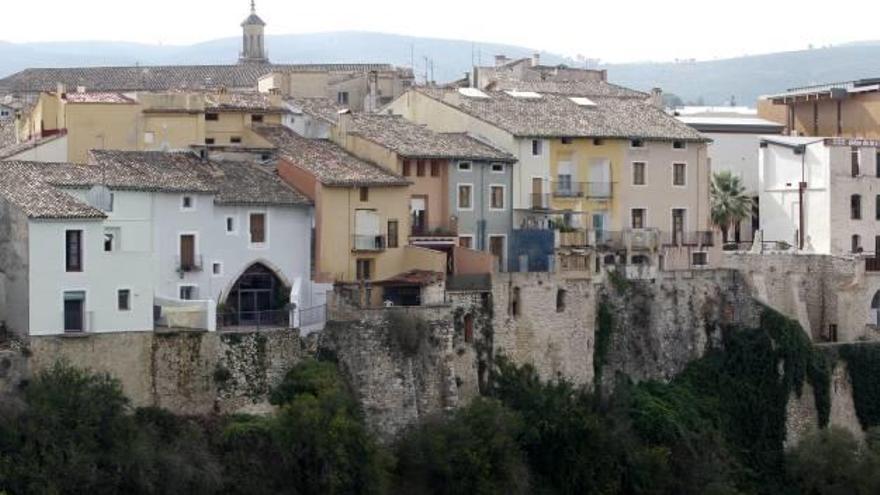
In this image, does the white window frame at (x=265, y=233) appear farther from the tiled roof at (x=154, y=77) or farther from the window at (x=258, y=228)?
the tiled roof at (x=154, y=77)

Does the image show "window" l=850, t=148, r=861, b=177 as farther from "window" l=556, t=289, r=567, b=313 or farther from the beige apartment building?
"window" l=556, t=289, r=567, b=313

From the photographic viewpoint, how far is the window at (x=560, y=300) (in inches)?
2311

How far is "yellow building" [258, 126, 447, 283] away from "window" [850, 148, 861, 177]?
1655cm

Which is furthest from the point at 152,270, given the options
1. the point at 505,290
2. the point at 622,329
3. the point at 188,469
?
the point at 622,329

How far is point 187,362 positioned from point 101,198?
4.31 meters

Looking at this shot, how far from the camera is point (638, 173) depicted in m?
64.5

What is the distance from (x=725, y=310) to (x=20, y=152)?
64.8ft

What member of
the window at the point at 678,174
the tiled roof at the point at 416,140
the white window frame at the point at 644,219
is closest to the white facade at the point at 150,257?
the tiled roof at the point at 416,140

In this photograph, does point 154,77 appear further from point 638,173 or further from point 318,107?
point 638,173

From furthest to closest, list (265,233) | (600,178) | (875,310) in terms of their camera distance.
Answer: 1. (875,310)
2. (600,178)
3. (265,233)

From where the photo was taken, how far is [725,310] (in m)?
63.3

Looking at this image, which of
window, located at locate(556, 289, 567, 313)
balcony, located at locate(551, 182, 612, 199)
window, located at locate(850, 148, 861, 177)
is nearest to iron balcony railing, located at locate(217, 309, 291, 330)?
window, located at locate(556, 289, 567, 313)

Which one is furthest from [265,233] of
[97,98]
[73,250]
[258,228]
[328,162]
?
[73,250]

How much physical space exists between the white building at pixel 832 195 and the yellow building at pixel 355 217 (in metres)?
15.6
